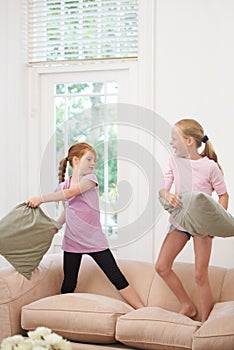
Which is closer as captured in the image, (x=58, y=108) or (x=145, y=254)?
(x=145, y=254)

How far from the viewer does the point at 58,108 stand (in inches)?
188

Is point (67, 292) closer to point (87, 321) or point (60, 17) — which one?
point (87, 321)

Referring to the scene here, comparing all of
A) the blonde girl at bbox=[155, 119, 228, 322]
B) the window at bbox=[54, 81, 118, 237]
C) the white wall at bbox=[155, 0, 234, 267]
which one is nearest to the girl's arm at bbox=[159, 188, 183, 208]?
the blonde girl at bbox=[155, 119, 228, 322]

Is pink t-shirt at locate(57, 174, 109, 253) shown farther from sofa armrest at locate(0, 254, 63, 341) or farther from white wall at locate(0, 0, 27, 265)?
white wall at locate(0, 0, 27, 265)

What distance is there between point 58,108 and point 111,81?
0.44 meters

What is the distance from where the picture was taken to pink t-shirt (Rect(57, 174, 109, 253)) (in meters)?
3.85

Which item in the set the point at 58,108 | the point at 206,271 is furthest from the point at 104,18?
the point at 206,271

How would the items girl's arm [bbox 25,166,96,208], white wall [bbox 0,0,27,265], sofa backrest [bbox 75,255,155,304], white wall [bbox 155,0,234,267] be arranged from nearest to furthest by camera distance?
girl's arm [bbox 25,166,96,208] < sofa backrest [bbox 75,255,155,304] < white wall [bbox 155,0,234,267] < white wall [bbox 0,0,27,265]

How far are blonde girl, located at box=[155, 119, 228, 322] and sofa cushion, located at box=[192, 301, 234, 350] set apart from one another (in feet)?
1.18

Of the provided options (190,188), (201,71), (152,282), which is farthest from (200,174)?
(201,71)

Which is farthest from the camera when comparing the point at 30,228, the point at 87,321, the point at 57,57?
the point at 57,57

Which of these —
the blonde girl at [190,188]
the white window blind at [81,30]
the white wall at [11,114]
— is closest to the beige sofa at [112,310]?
the blonde girl at [190,188]

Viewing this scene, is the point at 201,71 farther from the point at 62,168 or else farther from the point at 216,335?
the point at 216,335

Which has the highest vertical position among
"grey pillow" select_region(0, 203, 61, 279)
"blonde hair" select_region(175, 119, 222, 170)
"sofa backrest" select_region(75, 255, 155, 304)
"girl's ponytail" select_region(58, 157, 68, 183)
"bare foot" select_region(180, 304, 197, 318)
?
"blonde hair" select_region(175, 119, 222, 170)
